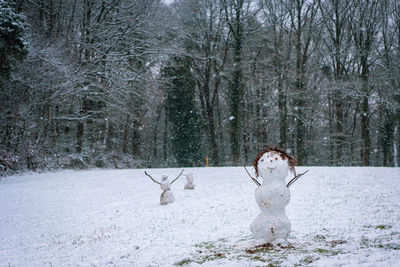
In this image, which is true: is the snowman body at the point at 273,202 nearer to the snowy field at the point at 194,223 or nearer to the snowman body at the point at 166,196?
A: the snowy field at the point at 194,223

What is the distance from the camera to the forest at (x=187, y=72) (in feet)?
59.7

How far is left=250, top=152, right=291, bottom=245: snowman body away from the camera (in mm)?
5316

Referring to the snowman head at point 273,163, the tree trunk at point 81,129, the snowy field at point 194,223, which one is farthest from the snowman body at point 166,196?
the tree trunk at point 81,129

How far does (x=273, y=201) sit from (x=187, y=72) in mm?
24832

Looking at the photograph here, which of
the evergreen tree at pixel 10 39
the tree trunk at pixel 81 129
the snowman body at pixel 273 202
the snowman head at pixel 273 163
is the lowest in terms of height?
the snowman body at pixel 273 202

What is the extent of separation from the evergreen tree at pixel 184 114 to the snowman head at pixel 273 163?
22.2 meters

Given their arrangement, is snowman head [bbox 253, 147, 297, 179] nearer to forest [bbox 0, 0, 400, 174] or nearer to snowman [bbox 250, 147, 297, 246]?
snowman [bbox 250, 147, 297, 246]

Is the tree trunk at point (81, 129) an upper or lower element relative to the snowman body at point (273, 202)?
upper

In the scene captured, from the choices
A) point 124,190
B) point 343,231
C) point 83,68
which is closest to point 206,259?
point 343,231

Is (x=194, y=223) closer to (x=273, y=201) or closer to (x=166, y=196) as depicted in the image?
(x=166, y=196)

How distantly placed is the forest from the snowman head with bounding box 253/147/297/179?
13.3 meters

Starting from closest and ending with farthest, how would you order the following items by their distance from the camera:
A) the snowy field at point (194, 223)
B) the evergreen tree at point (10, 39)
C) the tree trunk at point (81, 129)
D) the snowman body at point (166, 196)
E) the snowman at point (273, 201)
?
1. the snowy field at point (194, 223)
2. the snowman at point (273, 201)
3. the snowman body at point (166, 196)
4. the evergreen tree at point (10, 39)
5. the tree trunk at point (81, 129)

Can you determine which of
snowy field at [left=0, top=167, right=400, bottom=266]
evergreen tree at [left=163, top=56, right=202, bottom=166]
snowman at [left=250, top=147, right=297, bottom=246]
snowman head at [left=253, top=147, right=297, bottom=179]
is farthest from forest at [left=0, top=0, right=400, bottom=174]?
snowman at [left=250, top=147, right=297, bottom=246]

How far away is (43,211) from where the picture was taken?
37.0 ft
